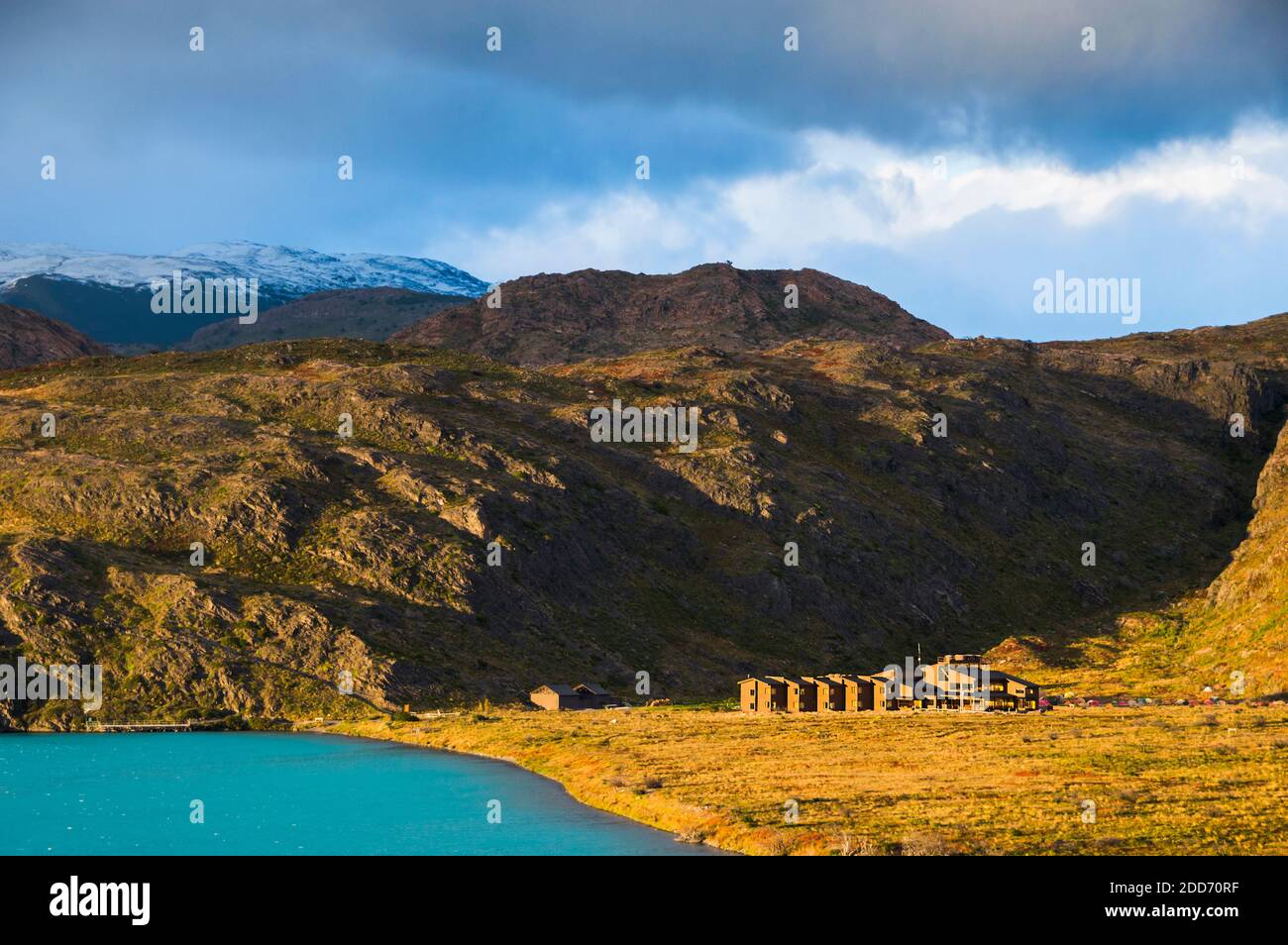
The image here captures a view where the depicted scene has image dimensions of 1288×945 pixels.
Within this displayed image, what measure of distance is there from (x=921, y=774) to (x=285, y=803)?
34.7 meters

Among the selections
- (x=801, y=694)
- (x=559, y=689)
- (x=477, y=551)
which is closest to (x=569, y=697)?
(x=559, y=689)

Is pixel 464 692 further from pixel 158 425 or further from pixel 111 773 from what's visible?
pixel 158 425

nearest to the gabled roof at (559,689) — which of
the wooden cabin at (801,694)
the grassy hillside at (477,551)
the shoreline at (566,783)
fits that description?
the grassy hillside at (477,551)

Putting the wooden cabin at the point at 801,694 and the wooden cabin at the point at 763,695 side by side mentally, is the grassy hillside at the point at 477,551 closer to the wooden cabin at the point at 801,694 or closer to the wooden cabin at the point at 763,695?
the wooden cabin at the point at 763,695

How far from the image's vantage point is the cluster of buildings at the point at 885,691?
11669 cm

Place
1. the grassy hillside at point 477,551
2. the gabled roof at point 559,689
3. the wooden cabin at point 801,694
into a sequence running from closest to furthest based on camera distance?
the wooden cabin at point 801,694
the gabled roof at point 559,689
the grassy hillside at point 477,551

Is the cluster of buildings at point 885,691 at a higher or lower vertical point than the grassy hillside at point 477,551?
lower

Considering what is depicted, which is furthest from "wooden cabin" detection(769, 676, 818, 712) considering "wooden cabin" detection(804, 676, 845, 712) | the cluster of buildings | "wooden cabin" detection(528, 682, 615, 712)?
"wooden cabin" detection(528, 682, 615, 712)

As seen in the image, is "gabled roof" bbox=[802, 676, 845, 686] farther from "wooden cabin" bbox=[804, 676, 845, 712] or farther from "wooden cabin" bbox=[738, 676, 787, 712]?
"wooden cabin" bbox=[738, 676, 787, 712]

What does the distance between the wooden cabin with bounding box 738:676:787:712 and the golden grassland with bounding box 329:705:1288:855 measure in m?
7.07

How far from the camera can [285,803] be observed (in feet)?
232

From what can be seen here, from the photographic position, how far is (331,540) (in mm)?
145000

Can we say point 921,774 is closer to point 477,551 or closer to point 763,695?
point 763,695

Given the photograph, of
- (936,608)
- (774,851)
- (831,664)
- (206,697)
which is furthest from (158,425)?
(774,851)
